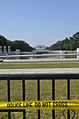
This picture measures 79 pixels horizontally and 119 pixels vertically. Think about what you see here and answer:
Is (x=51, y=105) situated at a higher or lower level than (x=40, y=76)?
lower

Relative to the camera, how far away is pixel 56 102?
159 inches

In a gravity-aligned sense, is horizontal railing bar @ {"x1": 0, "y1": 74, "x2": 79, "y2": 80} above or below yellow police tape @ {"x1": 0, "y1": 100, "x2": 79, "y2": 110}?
above

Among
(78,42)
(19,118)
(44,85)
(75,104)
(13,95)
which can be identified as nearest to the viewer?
(75,104)

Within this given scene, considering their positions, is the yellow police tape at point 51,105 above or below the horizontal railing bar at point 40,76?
below

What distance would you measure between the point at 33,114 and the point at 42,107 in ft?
10.8

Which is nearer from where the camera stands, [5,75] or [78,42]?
[5,75]

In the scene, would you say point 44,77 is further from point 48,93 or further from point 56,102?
point 48,93

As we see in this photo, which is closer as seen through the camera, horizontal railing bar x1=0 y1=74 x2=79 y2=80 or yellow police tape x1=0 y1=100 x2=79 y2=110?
yellow police tape x1=0 y1=100 x2=79 y2=110

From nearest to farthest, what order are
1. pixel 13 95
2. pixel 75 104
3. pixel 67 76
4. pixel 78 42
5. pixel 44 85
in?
pixel 75 104 → pixel 67 76 → pixel 13 95 → pixel 44 85 → pixel 78 42

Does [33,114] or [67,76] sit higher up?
[67,76]

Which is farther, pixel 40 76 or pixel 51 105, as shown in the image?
pixel 40 76

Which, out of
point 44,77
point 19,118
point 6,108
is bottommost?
point 19,118

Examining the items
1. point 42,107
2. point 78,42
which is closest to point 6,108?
point 42,107

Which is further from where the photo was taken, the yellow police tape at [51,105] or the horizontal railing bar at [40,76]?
the horizontal railing bar at [40,76]
